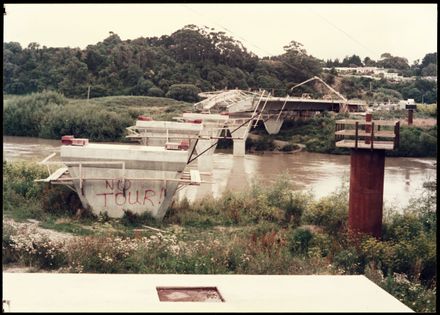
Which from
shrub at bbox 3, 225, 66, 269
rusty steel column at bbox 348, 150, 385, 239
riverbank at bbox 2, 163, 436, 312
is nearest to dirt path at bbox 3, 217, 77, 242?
riverbank at bbox 2, 163, 436, 312

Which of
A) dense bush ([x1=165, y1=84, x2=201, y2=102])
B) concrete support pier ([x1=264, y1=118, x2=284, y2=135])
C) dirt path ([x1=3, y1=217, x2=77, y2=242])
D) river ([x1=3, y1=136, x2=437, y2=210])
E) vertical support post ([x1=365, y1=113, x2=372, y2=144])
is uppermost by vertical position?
dense bush ([x1=165, y1=84, x2=201, y2=102])

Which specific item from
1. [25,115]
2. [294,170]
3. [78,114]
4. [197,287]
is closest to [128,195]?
[197,287]

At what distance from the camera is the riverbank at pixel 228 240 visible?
10.6 m

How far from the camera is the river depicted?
2977cm

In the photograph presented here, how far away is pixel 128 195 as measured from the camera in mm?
17609

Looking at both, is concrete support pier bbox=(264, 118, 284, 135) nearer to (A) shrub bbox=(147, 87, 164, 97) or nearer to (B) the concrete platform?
(A) shrub bbox=(147, 87, 164, 97)

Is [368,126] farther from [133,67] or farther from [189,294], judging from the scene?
[133,67]

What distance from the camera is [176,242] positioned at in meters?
12.7

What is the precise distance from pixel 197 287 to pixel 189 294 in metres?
0.24

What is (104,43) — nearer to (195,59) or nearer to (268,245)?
(195,59)

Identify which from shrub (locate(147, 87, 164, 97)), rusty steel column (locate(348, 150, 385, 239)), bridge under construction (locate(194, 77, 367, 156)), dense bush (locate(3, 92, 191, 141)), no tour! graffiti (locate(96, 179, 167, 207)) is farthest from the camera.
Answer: shrub (locate(147, 87, 164, 97))

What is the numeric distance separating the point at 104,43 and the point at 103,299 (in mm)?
58536

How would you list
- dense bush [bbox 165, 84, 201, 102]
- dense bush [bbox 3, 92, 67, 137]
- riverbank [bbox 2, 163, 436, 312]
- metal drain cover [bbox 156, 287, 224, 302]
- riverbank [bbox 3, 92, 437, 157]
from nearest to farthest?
metal drain cover [bbox 156, 287, 224, 302] → riverbank [bbox 2, 163, 436, 312] → riverbank [bbox 3, 92, 437, 157] → dense bush [bbox 3, 92, 67, 137] → dense bush [bbox 165, 84, 201, 102]

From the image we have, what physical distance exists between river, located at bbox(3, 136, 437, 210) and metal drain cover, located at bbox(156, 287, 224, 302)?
59.6 ft
